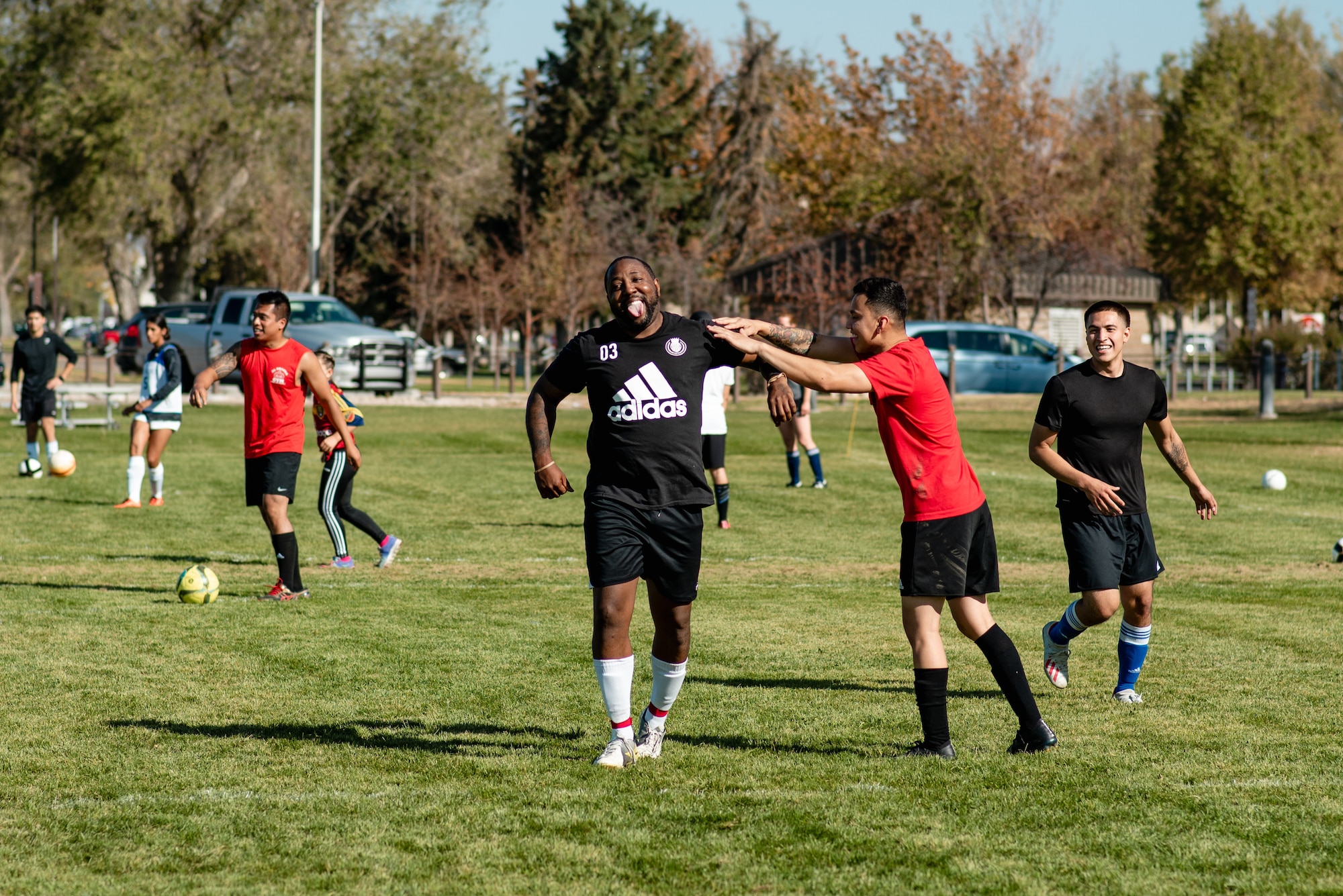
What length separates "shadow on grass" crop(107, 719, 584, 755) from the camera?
6219 mm

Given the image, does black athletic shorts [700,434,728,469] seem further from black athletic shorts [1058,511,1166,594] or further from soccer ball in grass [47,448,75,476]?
soccer ball in grass [47,448,75,476]

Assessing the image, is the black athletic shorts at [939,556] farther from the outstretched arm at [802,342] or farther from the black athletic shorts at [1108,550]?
the black athletic shorts at [1108,550]

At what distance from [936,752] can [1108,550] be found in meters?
1.55

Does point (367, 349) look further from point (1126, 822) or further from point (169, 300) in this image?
point (1126, 822)

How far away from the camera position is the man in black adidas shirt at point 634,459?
576 cm

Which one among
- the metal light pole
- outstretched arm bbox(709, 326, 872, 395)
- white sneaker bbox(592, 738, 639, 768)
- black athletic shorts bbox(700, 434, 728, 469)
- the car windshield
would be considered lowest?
white sneaker bbox(592, 738, 639, 768)

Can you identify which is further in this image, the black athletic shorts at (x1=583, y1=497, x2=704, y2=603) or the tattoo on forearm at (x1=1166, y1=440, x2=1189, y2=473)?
the tattoo on forearm at (x1=1166, y1=440, x2=1189, y2=473)

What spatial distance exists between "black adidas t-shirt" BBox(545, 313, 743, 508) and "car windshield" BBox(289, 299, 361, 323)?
2828 cm

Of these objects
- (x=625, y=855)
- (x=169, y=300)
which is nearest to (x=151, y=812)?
(x=625, y=855)

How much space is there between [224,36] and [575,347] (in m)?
40.1

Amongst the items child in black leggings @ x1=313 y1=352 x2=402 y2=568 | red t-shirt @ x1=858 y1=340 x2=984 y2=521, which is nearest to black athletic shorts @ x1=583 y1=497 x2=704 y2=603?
red t-shirt @ x1=858 y1=340 x2=984 y2=521

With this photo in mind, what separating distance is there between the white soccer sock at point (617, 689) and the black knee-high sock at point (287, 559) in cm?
463

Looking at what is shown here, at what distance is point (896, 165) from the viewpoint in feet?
162

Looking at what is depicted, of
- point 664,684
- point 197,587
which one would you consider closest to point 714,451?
point 197,587
